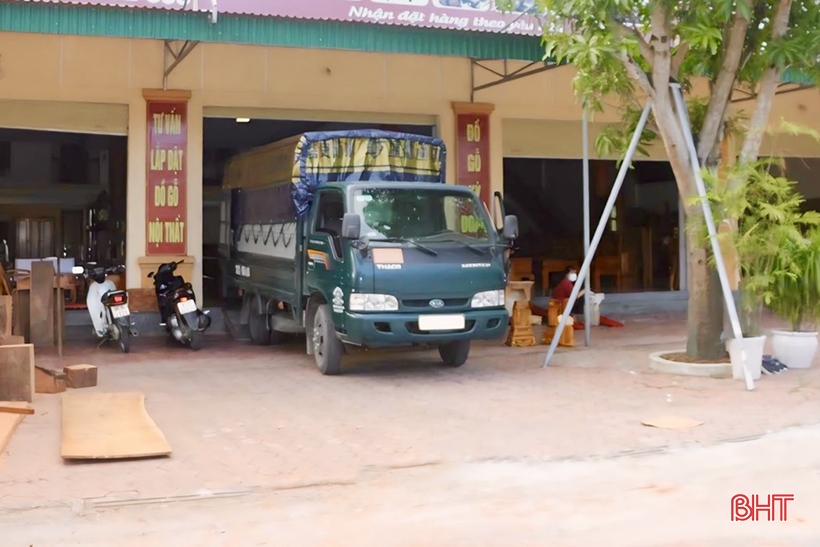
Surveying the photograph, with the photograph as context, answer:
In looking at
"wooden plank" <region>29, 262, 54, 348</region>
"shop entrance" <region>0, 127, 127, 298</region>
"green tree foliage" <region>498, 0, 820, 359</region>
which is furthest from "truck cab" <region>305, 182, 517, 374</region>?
"shop entrance" <region>0, 127, 127, 298</region>

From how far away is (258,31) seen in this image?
→ 967cm

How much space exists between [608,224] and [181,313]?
8.99m

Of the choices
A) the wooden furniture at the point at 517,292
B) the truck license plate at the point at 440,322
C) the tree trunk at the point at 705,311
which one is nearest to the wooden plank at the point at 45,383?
the truck license plate at the point at 440,322

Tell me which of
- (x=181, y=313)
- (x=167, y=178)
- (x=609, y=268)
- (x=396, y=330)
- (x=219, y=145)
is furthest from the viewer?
(x=609, y=268)

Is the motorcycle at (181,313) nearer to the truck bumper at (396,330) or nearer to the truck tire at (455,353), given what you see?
the truck bumper at (396,330)

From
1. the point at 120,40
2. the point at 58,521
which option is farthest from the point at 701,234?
the point at 120,40

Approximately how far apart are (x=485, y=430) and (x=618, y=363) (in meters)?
3.81

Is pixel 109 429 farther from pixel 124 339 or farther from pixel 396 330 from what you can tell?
pixel 124 339

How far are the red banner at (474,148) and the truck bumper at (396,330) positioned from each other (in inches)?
231

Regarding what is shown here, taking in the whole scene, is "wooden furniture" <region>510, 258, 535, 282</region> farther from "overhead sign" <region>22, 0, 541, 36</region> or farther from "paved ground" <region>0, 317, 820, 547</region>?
"overhead sign" <region>22, 0, 541, 36</region>

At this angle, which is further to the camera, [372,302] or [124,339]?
[124,339]

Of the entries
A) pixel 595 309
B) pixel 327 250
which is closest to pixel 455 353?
pixel 327 250

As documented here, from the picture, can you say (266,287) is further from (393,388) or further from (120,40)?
(120,40)

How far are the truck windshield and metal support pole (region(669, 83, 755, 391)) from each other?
2276 mm
